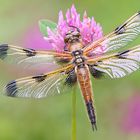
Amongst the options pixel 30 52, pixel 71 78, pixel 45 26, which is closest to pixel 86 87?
pixel 71 78

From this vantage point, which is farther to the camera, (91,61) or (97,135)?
(97,135)

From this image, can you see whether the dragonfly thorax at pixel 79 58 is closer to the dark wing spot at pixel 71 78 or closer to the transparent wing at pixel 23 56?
the dark wing spot at pixel 71 78

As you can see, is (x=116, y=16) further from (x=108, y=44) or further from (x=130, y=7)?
(x=108, y=44)

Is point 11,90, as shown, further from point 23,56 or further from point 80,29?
point 80,29

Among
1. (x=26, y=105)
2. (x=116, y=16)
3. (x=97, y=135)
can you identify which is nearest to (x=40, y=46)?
(x=26, y=105)

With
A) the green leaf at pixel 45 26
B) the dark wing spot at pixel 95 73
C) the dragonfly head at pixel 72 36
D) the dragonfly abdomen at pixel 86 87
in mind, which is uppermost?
the green leaf at pixel 45 26

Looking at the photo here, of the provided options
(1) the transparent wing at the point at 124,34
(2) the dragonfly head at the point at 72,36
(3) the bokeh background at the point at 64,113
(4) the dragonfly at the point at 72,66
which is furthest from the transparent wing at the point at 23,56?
(3) the bokeh background at the point at 64,113

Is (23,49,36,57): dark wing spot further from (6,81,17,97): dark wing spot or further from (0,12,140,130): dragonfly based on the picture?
(6,81,17,97): dark wing spot
